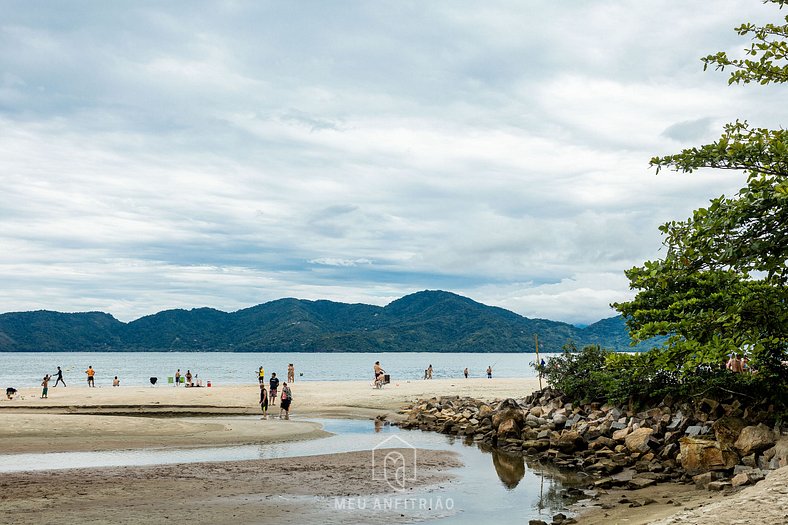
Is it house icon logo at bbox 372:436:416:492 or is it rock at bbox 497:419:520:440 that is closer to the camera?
house icon logo at bbox 372:436:416:492

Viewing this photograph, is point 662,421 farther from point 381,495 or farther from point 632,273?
point 381,495

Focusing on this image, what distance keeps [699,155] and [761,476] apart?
315 inches

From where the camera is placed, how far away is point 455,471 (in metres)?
19.8

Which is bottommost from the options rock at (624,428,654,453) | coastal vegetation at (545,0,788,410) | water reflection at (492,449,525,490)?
water reflection at (492,449,525,490)

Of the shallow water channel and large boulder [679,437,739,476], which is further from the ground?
large boulder [679,437,739,476]

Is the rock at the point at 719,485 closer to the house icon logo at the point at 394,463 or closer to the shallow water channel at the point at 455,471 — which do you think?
the shallow water channel at the point at 455,471

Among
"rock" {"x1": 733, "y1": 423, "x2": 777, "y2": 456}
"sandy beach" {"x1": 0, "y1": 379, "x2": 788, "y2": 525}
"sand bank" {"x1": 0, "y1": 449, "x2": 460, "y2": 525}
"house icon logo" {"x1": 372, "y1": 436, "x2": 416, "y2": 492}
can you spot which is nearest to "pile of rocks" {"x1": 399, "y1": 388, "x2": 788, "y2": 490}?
"rock" {"x1": 733, "y1": 423, "x2": 777, "y2": 456}

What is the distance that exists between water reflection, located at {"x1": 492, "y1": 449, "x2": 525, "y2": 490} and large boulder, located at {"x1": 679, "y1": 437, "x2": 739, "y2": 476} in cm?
451

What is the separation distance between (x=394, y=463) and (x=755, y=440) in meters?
10.2

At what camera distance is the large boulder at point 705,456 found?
17.4 m

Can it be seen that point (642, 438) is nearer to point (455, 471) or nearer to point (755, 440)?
point (755, 440)

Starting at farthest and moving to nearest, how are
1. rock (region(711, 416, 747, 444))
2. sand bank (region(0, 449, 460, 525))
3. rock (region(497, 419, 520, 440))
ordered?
rock (region(497, 419, 520, 440))
rock (region(711, 416, 747, 444))
sand bank (region(0, 449, 460, 525))

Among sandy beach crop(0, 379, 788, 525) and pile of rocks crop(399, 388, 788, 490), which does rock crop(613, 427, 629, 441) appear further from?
sandy beach crop(0, 379, 788, 525)

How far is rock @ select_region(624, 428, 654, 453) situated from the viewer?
64.7 ft
